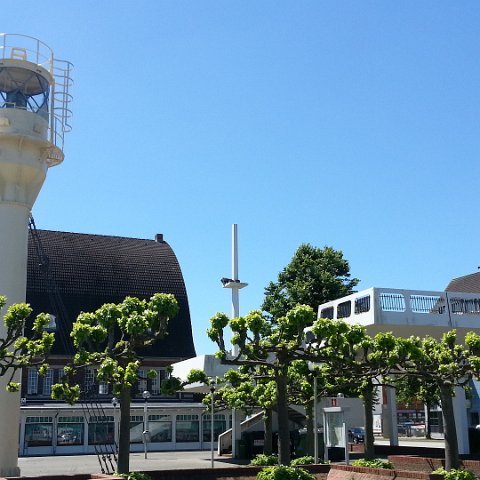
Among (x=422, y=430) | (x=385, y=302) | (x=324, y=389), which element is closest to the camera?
(x=324, y=389)

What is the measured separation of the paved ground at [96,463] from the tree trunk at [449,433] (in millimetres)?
12274

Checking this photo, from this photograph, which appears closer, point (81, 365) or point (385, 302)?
point (81, 365)

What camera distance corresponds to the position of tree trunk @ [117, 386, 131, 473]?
20906 mm

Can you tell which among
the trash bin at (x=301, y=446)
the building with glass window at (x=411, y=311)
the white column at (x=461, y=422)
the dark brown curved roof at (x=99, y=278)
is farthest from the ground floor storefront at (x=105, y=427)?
the building with glass window at (x=411, y=311)

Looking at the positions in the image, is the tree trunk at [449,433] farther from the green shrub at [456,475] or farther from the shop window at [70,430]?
the shop window at [70,430]

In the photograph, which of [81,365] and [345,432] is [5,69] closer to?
[81,365]

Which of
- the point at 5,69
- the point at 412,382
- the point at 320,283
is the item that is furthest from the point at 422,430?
the point at 5,69

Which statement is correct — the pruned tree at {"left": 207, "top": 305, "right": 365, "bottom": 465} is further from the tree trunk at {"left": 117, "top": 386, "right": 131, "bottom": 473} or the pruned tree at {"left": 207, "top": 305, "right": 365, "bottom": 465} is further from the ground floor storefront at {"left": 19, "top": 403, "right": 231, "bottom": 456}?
the ground floor storefront at {"left": 19, "top": 403, "right": 231, "bottom": 456}

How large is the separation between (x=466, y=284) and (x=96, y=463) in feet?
124

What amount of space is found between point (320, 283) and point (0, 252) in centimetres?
3578

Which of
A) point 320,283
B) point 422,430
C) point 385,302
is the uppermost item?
point 320,283

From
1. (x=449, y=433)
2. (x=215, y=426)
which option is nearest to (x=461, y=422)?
(x=449, y=433)

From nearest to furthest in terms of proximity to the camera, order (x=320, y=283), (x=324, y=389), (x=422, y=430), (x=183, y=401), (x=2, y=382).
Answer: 1. (x=2, y=382)
2. (x=324, y=389)
3. (x=183, y=401)
4. (x=320, y=283)
5. (x=422, y=430)

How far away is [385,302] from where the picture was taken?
32281 mm
